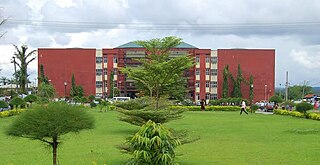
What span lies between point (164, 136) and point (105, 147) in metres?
8.49

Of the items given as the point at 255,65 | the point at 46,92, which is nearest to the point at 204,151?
the point at 46,92

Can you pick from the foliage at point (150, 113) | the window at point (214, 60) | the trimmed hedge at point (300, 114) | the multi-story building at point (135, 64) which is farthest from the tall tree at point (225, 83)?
the foliage at point (150, 113)

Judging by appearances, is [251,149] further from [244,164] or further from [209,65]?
[209,65]

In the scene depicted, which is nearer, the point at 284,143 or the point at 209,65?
the point at 284,143

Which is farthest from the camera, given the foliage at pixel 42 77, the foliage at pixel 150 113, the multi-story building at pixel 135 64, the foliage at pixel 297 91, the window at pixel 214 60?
the foliage at pixel 297 91

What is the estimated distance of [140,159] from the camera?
8.88 m

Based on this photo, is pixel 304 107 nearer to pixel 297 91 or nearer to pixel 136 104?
pixel 136 104

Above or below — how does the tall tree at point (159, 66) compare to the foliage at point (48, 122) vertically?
above

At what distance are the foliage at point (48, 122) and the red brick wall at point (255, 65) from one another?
210 feet

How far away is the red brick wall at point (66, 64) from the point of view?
235 feet

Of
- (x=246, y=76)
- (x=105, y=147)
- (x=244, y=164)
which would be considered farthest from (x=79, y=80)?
(x=244, y=164)

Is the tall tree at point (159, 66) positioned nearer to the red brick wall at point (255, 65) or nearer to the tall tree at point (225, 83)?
the tall tree at point (225, 83)

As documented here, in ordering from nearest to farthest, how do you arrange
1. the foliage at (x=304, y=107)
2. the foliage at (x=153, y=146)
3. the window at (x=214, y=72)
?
the foliage at (x=153, y=146), the foliage at (x=304, y=107), the window at (x=214, y=72)

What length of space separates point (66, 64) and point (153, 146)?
6470 centimetres
